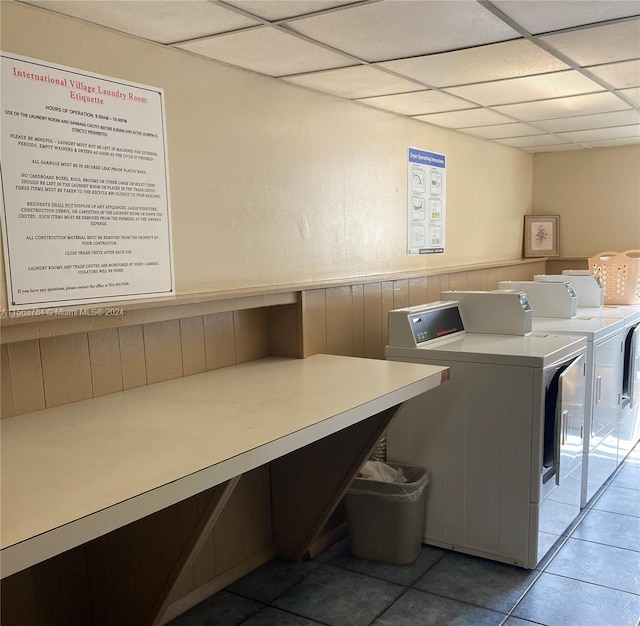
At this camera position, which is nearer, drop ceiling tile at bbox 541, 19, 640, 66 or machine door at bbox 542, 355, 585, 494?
drop ceiling tile at bbox 541, 19, 640, 66

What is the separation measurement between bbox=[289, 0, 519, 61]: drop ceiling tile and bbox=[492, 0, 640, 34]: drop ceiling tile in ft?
0.24

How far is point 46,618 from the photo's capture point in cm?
218

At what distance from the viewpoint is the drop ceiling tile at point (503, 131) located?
4319 millimetres

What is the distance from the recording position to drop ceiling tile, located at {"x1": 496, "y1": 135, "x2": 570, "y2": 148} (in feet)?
15.9

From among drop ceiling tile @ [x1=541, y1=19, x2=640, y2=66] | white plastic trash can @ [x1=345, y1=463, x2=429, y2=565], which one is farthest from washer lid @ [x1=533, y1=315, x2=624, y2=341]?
drop ceiling tile @ [x1=541, y1=19, x2=640, y2=66]

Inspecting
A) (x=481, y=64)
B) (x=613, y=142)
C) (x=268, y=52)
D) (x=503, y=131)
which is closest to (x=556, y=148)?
(x=613, y=142)

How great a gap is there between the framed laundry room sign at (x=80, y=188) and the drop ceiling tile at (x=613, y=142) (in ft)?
13.2

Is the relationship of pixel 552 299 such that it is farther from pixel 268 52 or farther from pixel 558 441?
pixel 268 52

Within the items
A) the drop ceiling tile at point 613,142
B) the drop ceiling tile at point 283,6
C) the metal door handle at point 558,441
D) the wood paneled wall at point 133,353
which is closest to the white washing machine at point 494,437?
the metal door handle at point 558,441

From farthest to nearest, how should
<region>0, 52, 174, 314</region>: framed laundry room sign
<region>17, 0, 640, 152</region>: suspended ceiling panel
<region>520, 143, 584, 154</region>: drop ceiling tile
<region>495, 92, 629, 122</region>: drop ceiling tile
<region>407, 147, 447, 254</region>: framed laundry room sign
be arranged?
<region>520, 143, 584, 154</region>: drop ceiling tile, <region>407, 147, 447, 254</region>: framed laundry room sign, <region>495, 92, 629, 122</region>: drop ceiling tile, <region>17, 0, 640, 152</region>: suspended ceiling panel, <region>0, 52, 174, 314</region>: framed laundry room sign

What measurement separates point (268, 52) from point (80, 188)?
3.01 feet

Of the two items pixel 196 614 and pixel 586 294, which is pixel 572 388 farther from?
pixel 196 614

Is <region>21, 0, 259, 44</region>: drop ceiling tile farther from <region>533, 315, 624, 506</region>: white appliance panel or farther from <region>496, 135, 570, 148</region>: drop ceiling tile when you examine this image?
<region>496, 135, 570, 148</region>: drop ceiling tile

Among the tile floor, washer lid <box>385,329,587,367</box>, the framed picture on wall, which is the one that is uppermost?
the framed picture on wall
